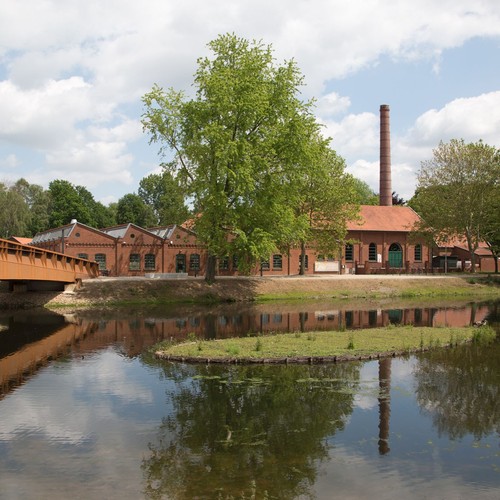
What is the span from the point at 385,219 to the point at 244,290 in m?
26.1

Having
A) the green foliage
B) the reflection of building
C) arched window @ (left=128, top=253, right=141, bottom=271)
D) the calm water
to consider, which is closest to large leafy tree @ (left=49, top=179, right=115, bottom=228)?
the green foliage

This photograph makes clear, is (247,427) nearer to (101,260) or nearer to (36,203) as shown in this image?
(101,260)

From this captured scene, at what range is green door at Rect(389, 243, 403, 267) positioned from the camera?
2499 inches

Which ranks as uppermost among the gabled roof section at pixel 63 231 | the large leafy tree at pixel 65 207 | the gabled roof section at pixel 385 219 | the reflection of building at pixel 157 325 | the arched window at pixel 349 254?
the large leafy tree at pixel 65 207

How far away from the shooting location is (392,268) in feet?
203

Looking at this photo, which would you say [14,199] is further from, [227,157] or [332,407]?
[332,407]

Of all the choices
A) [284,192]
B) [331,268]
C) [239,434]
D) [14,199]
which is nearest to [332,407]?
[239,434]

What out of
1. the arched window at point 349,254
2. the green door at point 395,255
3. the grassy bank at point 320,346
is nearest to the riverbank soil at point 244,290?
the green door at point 395,255

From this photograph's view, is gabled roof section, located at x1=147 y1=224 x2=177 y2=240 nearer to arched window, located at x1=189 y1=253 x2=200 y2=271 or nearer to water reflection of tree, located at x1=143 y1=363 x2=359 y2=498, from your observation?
arched window, located at x1=189 y1=253 x2=200 y2=271

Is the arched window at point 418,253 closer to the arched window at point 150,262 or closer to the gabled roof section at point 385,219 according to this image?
the gabled roof section at point 385,219

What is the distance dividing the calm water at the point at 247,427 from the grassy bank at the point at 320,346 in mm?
758

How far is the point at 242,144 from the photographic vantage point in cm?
3750

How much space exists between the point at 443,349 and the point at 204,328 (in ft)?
38.2

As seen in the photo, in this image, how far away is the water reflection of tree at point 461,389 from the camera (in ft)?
40.4
